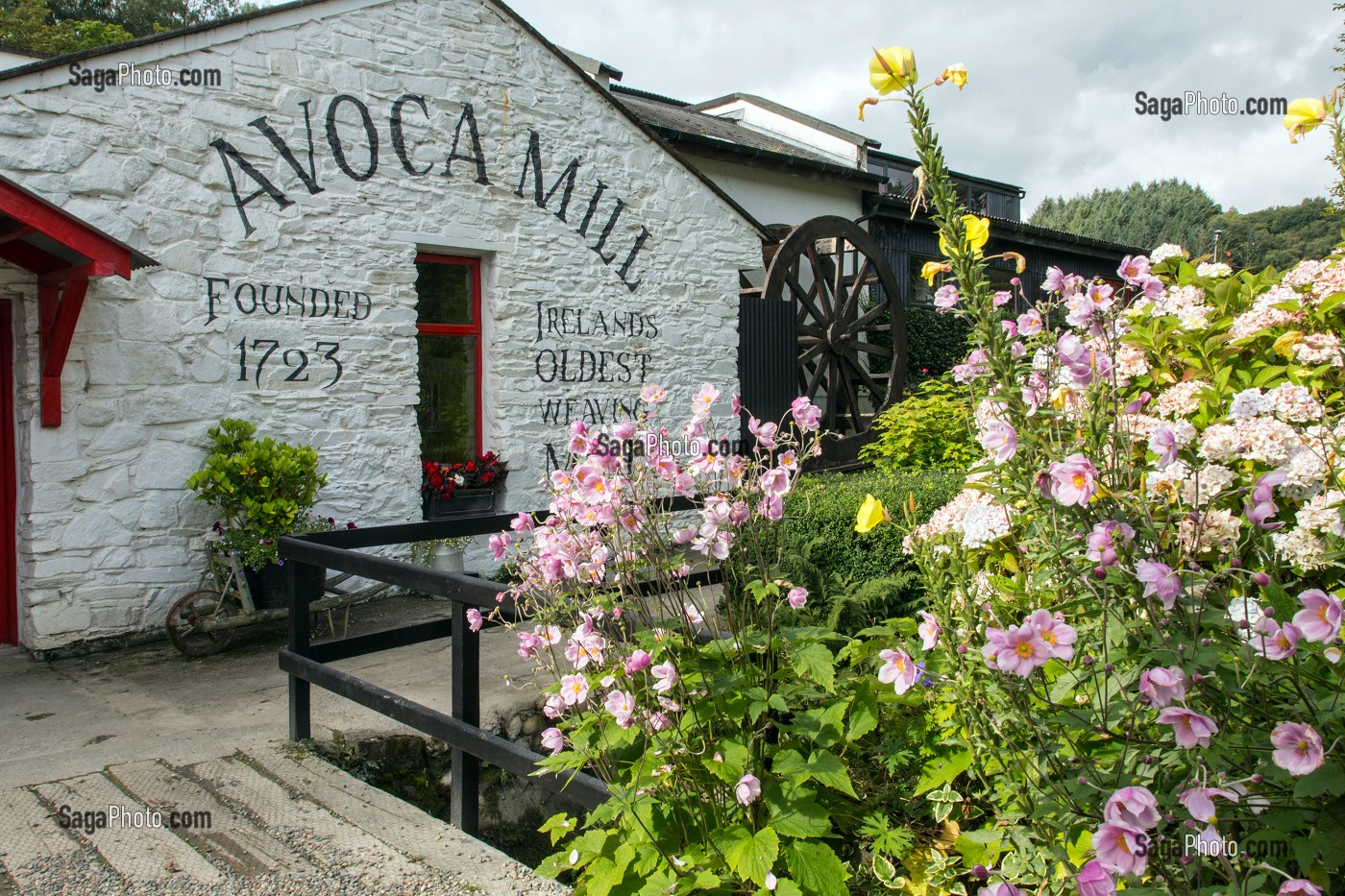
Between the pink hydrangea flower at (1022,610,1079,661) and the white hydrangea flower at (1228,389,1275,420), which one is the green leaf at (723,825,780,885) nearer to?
the pink hydrangea flower at (1022,610,1079,661)

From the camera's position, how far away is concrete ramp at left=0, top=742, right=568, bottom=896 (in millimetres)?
2789

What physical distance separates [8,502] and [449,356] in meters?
2.95

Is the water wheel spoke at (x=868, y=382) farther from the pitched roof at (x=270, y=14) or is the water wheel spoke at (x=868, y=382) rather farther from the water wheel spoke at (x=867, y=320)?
the pitched roof at (x=270, y=14)

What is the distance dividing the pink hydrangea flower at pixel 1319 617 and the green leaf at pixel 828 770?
3.10 feet

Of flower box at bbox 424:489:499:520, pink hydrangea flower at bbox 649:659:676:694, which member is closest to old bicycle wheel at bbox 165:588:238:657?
flower box at bbox 424:489:499:520

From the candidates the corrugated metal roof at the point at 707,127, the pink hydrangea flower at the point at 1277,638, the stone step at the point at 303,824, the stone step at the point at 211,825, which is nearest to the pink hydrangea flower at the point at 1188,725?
the pink hydrangea flower at the point at 1277,638

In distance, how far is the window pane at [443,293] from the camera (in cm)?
Result: 730

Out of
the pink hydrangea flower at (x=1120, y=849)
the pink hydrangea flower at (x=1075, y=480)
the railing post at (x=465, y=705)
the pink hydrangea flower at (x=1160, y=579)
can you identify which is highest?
the pink hydrangea flower at (x=1075, y=480)

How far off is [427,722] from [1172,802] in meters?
2.44

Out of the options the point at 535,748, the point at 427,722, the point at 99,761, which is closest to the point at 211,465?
the point at 99,761

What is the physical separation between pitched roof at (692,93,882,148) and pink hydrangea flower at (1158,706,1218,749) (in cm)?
1441

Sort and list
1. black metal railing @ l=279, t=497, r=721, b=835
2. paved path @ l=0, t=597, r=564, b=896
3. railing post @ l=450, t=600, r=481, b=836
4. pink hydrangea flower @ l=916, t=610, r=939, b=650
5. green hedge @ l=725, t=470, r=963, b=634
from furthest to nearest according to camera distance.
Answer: green hedge @ l=725, t=470, r=963, b=634 → railing post @ l=450, t=600, r=481, b=836 → black metal railing @ l=279, t=497, r=721, b=835 → paved path @ l=0, t=597, r=564, b=896 → pink hydrangea flower @ l=916, t=610, r=939, b=650

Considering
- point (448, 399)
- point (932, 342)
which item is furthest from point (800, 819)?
point (932, 342)

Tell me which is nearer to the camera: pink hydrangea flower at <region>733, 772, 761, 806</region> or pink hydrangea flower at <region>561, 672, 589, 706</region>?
pink hydrangea flower at <region>733, 772, 761, 806</region>
